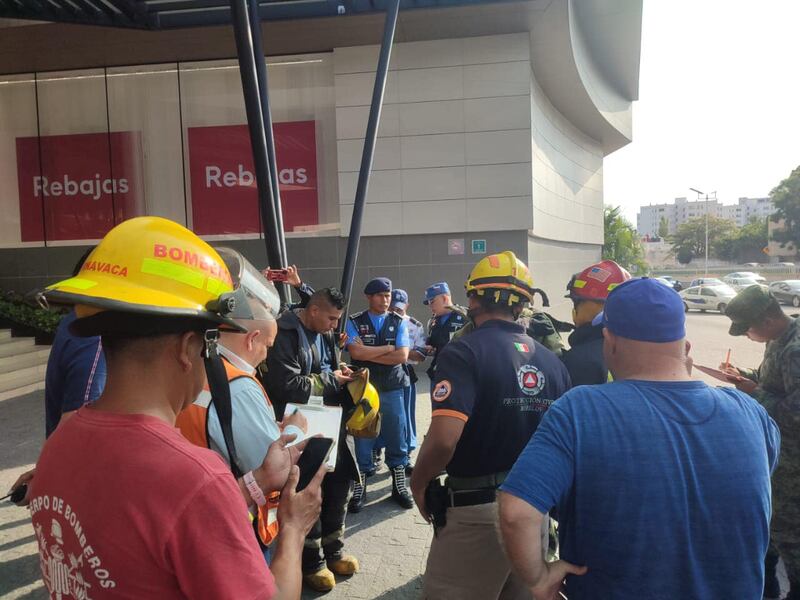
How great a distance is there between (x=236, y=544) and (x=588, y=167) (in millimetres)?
19742

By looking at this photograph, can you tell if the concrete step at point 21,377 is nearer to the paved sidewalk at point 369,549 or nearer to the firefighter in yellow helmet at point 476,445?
the paved sidewalk at point 369,549

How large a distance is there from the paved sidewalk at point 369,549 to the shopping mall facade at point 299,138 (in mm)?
5892

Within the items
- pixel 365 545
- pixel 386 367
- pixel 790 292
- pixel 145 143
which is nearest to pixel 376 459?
pixel 386 367

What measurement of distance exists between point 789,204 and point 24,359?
6899 cm

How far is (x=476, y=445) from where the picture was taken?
231cm

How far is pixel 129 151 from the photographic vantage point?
429 inches

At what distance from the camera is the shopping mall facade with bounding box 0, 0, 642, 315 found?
32.8ft

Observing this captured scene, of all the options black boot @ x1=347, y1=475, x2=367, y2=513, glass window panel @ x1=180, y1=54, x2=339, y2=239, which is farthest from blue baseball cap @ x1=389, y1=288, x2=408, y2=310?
glass window panel @ x1=180, y1=54, x2=339, y2=239

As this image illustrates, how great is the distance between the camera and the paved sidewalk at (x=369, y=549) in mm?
3338

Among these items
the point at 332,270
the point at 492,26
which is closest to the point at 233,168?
the point at 332,270

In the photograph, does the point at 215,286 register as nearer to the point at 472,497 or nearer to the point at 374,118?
the point at 472,497

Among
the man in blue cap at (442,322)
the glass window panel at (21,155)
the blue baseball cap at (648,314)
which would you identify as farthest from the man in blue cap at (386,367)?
the glass window panel at (21,155)

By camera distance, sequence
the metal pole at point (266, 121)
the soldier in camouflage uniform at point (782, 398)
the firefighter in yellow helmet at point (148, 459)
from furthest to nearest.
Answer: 1. the metal pole at point (266, 121)
2. the soldier in camouflage uniform at point (782, 398)
3. the firefighter in yellow helmet at point (148, 459)

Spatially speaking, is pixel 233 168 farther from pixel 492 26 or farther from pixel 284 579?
pixel 284 579
